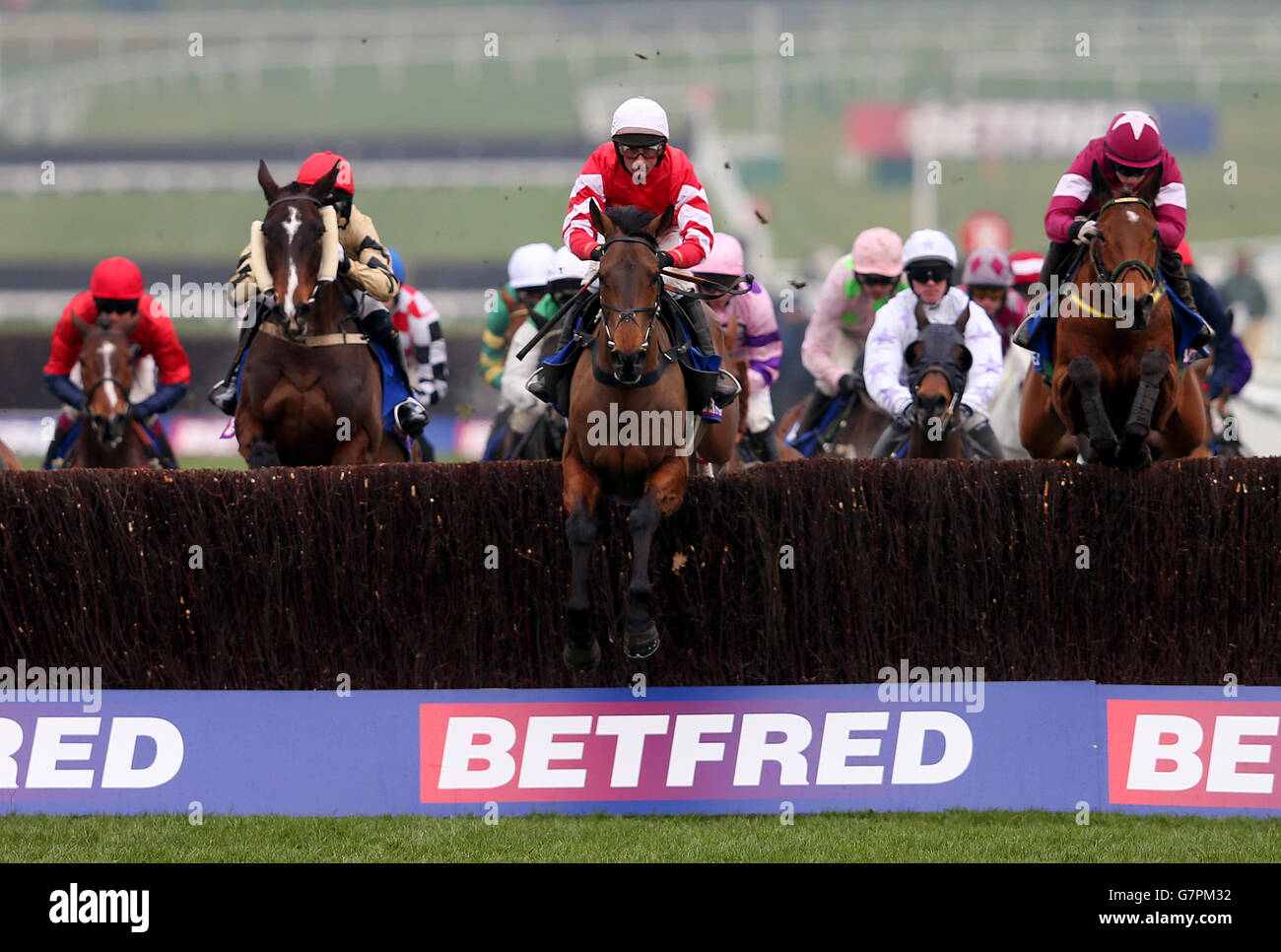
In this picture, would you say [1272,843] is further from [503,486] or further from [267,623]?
[267,623]

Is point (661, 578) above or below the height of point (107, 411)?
below

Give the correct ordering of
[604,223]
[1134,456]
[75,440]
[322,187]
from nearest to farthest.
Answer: [604,223], [1134,456], [322,187], [75,440]

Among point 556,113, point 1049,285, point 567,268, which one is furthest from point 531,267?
point 556,113

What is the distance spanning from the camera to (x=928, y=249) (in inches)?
356

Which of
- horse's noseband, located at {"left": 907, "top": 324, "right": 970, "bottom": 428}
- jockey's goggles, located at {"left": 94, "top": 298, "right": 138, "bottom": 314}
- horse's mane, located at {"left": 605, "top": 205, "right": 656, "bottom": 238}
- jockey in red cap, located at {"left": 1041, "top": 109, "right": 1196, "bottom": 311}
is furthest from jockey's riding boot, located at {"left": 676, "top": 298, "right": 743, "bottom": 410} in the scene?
jockey's goggles, located at {"left": 94, "top": 298, "right": 138, "bottom": 314}

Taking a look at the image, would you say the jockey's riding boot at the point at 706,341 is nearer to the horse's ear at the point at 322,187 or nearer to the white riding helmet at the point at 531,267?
the horse's ear at the point at 322,187

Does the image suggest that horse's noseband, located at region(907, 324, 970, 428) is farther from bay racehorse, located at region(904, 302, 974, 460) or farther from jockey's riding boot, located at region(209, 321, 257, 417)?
jockey's riding boot, located at region(209, 321, 257, 417)

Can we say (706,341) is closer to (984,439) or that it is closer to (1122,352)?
(1122,352)

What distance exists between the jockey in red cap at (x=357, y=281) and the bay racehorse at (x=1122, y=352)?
3.04 metres

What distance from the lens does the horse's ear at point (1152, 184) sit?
775cm

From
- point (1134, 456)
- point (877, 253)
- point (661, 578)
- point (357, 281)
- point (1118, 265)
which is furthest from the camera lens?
point (877, 253)

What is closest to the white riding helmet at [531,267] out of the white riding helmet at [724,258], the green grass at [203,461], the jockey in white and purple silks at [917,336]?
the white riding helmet at [724,258]

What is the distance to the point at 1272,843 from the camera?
576cm

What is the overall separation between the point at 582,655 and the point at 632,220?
157 centimetres
